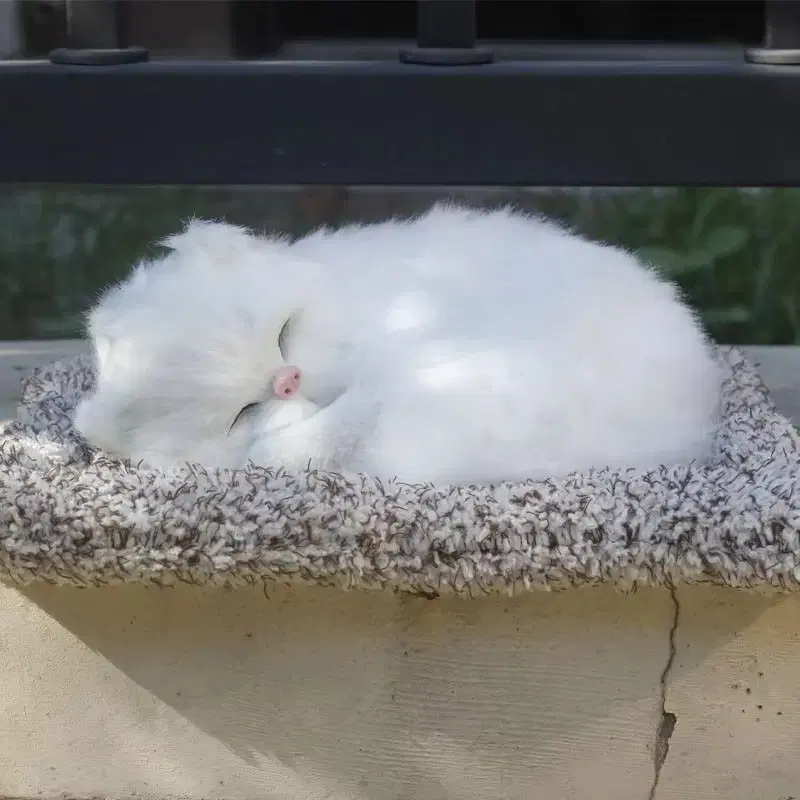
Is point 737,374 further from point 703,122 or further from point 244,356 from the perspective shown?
point 244,356

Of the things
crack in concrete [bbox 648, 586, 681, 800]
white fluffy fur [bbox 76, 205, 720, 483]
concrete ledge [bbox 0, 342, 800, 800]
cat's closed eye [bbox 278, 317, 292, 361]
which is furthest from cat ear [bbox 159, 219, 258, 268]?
crack in concrete [bbox 648, 586, 681, 800]

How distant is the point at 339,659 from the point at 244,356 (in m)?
0.35

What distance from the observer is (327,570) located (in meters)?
1.05

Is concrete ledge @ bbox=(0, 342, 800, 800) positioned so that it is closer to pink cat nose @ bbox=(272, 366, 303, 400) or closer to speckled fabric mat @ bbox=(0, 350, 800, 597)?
speckled fabric mat @ bbox=(0, 350, 800, 597)

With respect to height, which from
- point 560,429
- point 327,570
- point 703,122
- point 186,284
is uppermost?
point 703,122

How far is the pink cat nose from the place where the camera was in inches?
45.0

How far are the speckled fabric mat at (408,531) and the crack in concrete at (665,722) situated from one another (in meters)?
0.06

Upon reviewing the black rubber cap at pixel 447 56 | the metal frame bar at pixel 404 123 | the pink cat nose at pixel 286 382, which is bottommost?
the pink cat nose at pixel 286 382

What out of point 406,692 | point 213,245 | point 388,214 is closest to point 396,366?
point 213,245

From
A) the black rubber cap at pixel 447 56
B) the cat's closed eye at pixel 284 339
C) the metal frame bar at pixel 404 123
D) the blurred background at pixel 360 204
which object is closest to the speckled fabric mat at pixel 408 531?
the cat's closed eye at pixel 284 339

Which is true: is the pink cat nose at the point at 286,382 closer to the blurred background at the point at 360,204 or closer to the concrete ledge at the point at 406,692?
the concrete ledge at the point at 406,692

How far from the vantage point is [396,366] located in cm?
116

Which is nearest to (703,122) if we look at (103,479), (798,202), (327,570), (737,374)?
(737,374)

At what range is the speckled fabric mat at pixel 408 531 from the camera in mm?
1033
